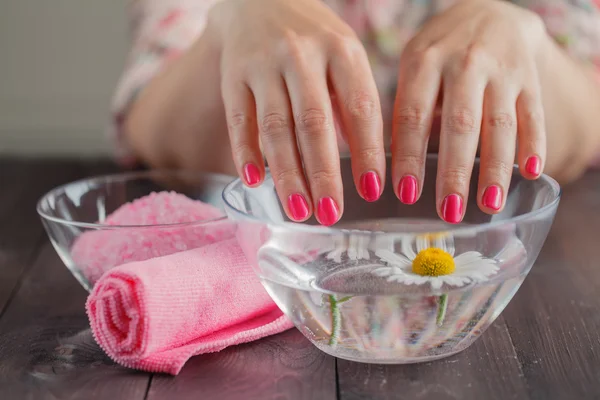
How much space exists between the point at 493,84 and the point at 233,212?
0.30m

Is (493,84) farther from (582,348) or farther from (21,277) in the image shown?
(21,277)

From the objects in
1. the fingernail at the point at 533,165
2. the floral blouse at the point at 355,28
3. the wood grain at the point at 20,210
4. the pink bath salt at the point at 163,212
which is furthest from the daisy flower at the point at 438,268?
the floral blouse at the point at 355,28

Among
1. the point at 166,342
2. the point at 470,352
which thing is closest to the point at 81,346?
the point at 166,342

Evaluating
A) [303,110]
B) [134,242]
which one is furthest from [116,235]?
[303,110]

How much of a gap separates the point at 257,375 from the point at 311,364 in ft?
0.16

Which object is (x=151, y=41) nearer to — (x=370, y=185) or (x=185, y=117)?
(x=185, y=117)

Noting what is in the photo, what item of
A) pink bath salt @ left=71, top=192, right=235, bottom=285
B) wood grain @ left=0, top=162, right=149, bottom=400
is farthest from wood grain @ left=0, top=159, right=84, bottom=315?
pink bath salt @ left=71, top=192, right=235, bottom=285

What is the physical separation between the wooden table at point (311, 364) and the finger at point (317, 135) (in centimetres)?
13

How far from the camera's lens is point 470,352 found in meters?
0.68

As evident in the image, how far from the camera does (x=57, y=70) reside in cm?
209

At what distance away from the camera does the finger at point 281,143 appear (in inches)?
27.3

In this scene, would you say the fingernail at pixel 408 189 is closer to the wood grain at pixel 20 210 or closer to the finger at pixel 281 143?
the finger at pixel 281 143

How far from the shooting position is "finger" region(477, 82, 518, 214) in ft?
2.29

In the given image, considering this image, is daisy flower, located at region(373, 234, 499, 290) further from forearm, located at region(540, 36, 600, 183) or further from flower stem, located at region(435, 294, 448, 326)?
forearm, located at region(540, 36, 600, 183)
